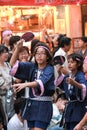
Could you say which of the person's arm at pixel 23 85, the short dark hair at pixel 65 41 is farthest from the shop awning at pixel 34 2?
the person's arm at pixel 23 85

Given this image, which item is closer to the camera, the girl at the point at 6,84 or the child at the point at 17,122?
the child at the point at 17,122

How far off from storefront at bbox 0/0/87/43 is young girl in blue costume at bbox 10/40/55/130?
573 cm

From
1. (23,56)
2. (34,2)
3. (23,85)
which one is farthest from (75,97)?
(34,2)

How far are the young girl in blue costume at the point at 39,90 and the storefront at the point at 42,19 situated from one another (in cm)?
573

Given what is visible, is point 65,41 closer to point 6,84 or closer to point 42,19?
point 6,84

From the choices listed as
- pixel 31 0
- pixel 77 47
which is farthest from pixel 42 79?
pixel 77 47

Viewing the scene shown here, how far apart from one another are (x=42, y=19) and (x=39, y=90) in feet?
22.0

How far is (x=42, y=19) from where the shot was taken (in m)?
12.6

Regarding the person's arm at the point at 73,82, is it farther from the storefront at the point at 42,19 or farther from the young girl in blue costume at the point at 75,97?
the storefront at the point at 42,19

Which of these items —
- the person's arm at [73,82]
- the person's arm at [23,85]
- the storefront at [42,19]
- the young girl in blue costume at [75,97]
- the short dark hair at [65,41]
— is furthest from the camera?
the storefront at [42,19]

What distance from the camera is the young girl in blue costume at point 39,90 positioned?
618 cm

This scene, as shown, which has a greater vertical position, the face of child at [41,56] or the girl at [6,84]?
the face of child at [41,56]

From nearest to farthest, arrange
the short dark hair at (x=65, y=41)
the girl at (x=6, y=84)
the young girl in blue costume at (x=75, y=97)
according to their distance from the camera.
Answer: the young girl in blue costume at (x=75, y=97) → the girl at (x=6, y=84) → the short dark hair at (x=65, y=41)

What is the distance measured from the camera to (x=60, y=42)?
8.98 metres
